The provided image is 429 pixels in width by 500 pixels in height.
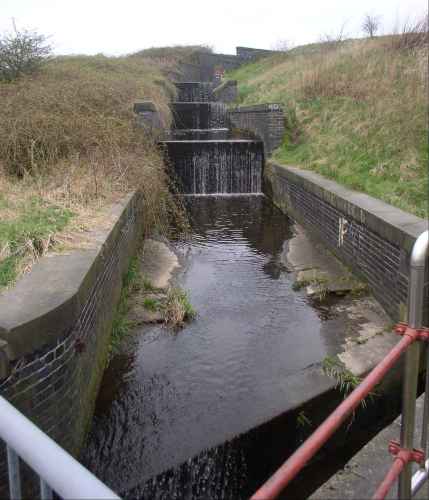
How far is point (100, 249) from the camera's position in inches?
184

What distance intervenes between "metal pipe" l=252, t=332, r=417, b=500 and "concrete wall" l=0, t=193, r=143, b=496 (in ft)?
6.38

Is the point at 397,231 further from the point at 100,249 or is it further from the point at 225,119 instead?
the point at 225,119

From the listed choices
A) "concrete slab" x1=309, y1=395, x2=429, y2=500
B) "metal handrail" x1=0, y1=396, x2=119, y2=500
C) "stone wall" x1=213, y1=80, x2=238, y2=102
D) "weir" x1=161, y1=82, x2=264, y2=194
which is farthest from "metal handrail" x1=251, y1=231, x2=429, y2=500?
"stone wall" x1=213, y1=80, x2=238, y2=102

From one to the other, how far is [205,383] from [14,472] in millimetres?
3197

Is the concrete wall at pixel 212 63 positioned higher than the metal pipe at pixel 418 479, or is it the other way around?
the concrete wall at pixel 212 63

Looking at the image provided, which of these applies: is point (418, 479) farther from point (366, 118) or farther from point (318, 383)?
point (366, 118)

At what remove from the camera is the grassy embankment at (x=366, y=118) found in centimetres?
822

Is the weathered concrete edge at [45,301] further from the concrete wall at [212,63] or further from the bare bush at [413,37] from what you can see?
the concrete wall at [212,63]

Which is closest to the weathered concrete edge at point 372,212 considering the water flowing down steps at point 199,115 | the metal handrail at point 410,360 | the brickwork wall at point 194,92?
the metal handrail at point 410,360

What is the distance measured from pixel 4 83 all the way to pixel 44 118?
581 centimetres

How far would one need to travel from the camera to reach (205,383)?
453 cm

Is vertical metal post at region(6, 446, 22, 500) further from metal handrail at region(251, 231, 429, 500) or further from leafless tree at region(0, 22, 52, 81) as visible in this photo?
leafless tree at region(0, 22, 52, 81)

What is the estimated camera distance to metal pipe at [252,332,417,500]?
1267 mm

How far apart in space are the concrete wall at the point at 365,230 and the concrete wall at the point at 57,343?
3.01 meters
